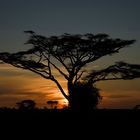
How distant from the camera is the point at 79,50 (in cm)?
3188

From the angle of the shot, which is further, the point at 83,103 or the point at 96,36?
the point at 96,36

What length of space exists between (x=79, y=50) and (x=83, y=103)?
255 inches

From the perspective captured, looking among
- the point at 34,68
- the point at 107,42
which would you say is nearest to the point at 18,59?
the point at 34,68

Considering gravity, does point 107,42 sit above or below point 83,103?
above

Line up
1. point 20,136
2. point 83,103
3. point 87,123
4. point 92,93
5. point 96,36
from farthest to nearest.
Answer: point 96,36
point 92,93
point 83,103
point 87,123
point 20,136

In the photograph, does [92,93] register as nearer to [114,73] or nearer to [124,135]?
[114,73]

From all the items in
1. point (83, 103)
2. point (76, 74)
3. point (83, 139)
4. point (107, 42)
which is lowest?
point (83, 139)

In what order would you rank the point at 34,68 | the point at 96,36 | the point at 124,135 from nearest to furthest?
1. the point at 124,135
2. the point at 96,36
3. the point at 34,68

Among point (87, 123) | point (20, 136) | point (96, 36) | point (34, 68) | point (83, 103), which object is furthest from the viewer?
point (34, 68)

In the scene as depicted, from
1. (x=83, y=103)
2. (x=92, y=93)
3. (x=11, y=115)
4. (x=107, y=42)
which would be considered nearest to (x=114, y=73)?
(x=107, y=42)

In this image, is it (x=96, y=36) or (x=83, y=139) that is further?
(x=96, y=36)

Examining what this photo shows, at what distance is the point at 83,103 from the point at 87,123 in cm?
1721

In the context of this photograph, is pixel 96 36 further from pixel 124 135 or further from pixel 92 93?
pixel 124 135

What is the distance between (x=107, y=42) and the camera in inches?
1246
